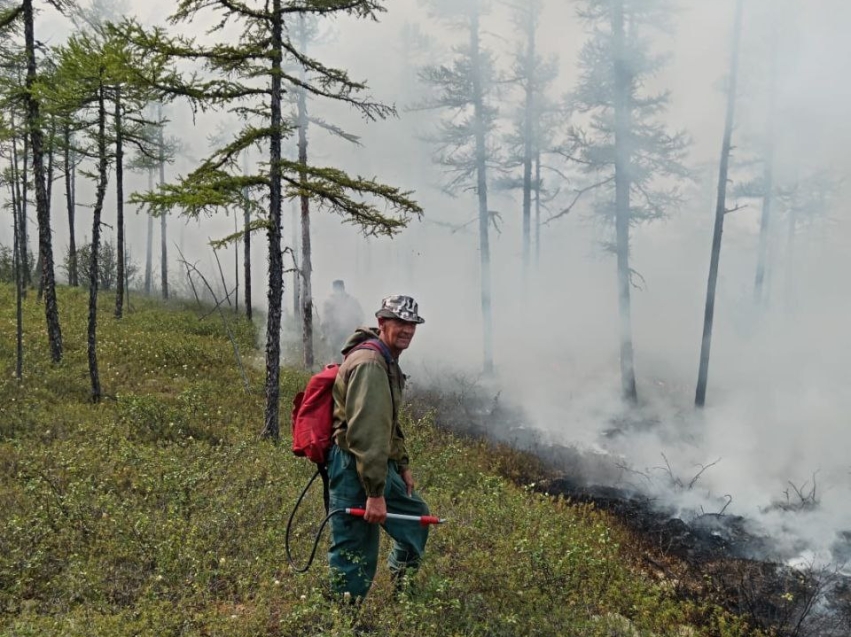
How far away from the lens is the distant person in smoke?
18344mm

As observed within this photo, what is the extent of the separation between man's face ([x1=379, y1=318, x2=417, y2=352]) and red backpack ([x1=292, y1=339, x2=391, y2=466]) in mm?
70

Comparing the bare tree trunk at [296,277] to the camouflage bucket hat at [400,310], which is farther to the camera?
the bare tree trunk at [296,277]

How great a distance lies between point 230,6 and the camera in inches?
335

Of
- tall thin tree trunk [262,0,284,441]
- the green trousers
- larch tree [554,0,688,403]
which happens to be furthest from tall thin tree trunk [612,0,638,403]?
the green trousers

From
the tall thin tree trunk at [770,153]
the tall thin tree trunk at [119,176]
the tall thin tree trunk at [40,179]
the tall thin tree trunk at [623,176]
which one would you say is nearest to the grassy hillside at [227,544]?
the tall thin tree trunk at [40,179]

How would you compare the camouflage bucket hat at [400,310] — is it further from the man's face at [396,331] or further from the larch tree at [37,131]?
the larch tree at [37,131]

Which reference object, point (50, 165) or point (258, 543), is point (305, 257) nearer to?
point (50, 165)

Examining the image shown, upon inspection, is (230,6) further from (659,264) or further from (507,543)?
(659,264)

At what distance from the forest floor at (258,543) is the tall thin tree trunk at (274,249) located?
569mm

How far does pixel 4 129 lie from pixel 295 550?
11.0 m

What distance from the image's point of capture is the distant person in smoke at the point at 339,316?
60.2ft

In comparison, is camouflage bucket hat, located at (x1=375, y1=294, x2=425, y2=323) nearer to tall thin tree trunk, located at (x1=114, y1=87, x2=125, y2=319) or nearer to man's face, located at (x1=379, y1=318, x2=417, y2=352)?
man's face, located at (x1=379, y1=318, x2=417, y2=352)

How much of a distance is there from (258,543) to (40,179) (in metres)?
10.2

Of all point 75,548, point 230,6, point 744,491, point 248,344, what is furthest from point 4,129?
point 744,491
